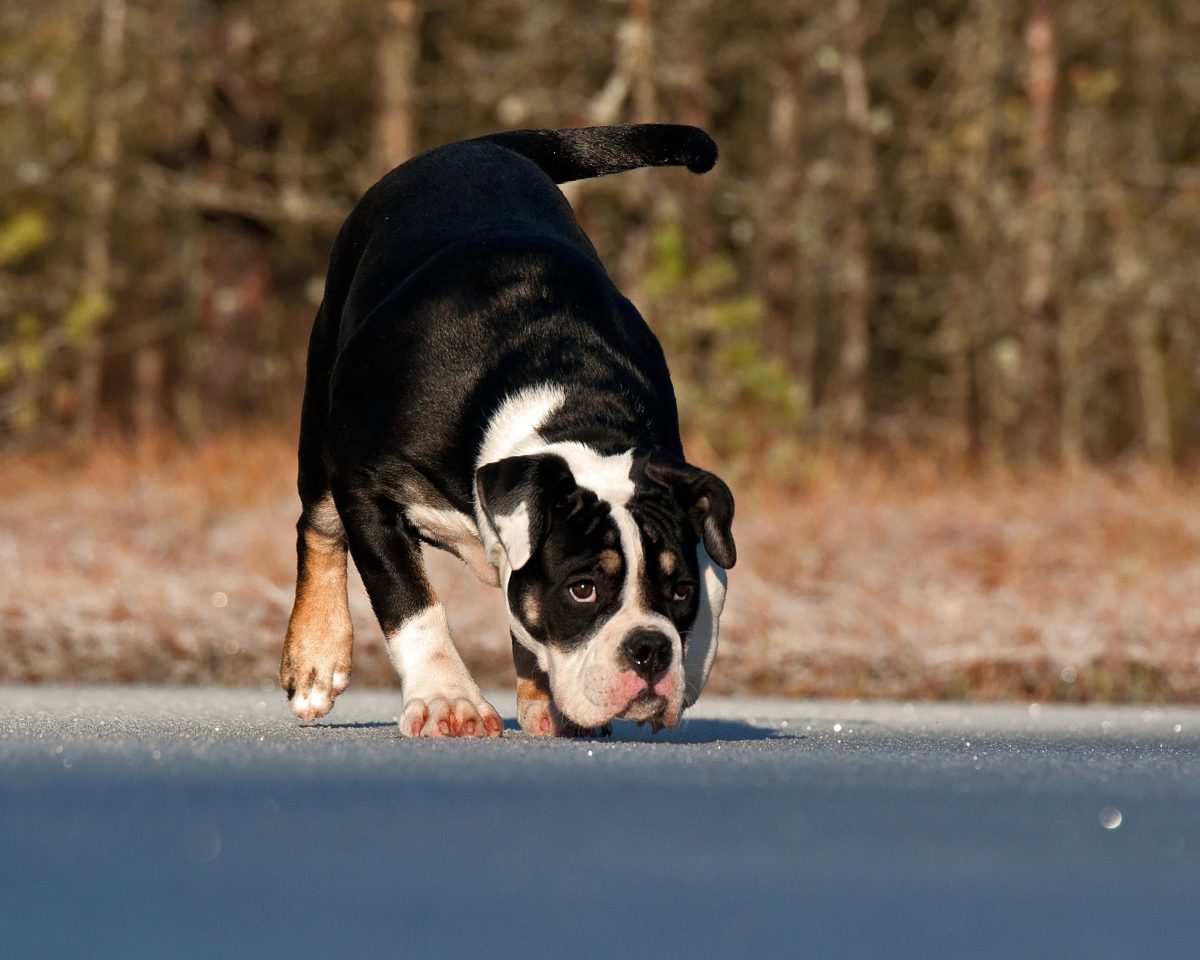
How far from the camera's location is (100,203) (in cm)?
2872

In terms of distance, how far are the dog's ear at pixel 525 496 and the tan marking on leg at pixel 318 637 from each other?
111 cm

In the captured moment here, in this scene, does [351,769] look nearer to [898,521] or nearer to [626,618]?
[626,618]

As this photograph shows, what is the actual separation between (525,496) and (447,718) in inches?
23.2

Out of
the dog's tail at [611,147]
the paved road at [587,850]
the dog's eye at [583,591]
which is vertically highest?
the dog's tail at [611,147]

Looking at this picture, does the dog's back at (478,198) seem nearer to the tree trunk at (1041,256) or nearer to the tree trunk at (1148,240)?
the tree trunk at (1041,256)

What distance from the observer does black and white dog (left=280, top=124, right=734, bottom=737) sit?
437 cm

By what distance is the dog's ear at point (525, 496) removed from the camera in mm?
4355

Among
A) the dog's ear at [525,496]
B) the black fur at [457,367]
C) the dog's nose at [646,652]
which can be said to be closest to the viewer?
the dog's nose at [646,652]

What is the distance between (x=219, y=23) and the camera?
728 inches

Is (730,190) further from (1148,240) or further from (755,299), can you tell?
(755,299)

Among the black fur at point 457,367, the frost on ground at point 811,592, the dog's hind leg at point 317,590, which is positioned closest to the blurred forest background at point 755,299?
the frost on ground at point 811,592

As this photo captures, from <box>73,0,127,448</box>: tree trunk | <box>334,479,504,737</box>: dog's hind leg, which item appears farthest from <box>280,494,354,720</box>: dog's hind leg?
<box>73,0,127,448</box>: tree trunk

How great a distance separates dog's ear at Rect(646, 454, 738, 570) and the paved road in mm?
571

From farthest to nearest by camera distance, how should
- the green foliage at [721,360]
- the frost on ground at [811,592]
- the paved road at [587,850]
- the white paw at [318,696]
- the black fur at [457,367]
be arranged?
the green foliage at [721,360] → the frost on ground at [811,592] → the white paw at [318,696] → the black fur at [457,367] → the paved road at [587,850]
